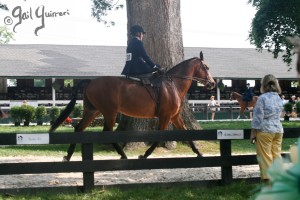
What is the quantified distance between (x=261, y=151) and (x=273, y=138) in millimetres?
297

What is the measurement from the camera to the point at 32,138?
742cm

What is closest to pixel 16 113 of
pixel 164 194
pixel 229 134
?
pixel 229 134

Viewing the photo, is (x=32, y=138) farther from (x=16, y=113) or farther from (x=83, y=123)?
(x=16, y=113)

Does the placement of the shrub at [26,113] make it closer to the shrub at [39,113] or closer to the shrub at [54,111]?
the shrub at [39,113]

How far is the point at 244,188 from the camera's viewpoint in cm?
780

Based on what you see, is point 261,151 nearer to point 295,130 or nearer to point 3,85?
point 295,130

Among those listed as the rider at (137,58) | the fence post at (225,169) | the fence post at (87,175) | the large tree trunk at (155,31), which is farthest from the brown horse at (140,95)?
the large tree trunk at (155,31)

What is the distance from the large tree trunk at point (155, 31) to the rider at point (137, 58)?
12.4ft

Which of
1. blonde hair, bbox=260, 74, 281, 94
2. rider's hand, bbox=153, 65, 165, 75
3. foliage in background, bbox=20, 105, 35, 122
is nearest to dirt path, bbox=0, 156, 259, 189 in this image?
rider's hand, bbox=153, 65, 165, 75

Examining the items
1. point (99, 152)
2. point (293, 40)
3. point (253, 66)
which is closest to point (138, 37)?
point (99, 152)

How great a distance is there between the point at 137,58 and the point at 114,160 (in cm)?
257

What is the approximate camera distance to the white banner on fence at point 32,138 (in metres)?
7.38

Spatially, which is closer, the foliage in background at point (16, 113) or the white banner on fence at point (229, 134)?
the white banner on fence at point (229, 134)

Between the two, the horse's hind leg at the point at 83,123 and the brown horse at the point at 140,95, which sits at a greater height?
the brown horse at the point at 140,95
